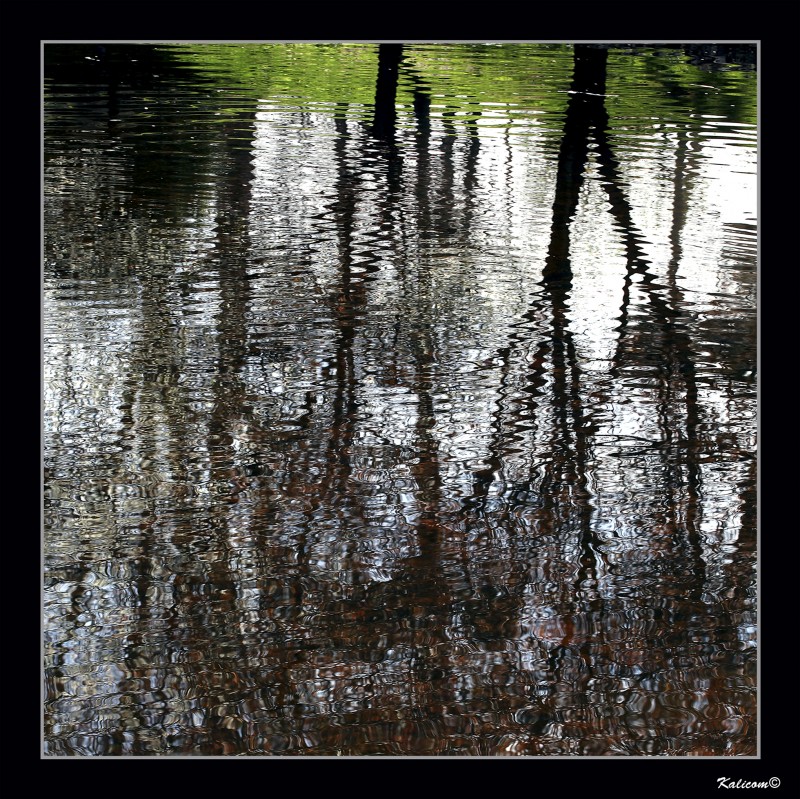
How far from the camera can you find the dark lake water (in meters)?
3.53

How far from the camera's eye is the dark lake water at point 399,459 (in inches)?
139

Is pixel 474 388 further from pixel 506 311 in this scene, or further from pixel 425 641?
pixel 425 641

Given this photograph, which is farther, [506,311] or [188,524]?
[506,311]

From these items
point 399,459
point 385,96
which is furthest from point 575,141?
point 399,459

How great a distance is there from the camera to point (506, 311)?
6.59 metres

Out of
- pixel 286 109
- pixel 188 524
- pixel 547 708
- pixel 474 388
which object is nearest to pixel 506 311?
pixel 474 388

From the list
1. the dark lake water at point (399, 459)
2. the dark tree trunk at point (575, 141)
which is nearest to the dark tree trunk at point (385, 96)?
the dark tree trunk at point (575, 141)

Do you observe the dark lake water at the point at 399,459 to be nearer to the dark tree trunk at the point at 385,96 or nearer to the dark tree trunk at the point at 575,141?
the dark tree trunk at the point at 575,141

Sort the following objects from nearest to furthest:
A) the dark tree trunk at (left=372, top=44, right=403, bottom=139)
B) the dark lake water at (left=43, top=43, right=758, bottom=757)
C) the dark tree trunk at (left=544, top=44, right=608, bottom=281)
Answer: the dark lake water at (left=43, top=43, right=758, bottom=757)
the dark tree trunk at (left=544, top=44, right=608, bottom=281)
the dark tree trunk at (left=372, top=44, right=403, bottom=139)

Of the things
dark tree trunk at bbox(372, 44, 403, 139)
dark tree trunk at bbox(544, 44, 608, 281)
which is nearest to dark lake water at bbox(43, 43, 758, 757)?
dark tree trunk at bbox(544, 44, 608, 281)

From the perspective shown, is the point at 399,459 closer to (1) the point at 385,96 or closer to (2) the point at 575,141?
(2) the point at 575,141

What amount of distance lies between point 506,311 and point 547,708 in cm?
349

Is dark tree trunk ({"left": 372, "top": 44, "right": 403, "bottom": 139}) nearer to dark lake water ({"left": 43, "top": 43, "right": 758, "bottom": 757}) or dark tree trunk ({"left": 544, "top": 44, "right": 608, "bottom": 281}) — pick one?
dark tree trunk ({"left": 544, "top": 44, "right": 608, "bottom": 281})

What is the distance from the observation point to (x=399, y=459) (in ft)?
16.0
